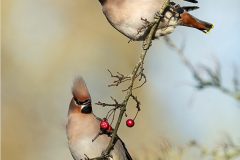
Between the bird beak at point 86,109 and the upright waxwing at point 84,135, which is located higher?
the bird beak at point 86,109

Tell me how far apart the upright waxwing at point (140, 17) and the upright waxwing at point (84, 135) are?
443 mm

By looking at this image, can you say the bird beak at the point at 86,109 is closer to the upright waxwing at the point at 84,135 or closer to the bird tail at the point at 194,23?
the upright waxwing at the point at 84,135

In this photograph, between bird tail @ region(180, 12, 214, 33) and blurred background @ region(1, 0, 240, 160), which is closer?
bird tail @ region(180, 12, 214, 33)

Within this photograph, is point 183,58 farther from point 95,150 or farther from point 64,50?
point 64,50

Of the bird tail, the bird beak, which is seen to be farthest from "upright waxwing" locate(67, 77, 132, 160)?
the bird tail

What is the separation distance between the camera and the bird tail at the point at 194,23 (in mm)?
4570

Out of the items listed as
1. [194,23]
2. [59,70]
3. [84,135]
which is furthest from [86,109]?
[59,70]

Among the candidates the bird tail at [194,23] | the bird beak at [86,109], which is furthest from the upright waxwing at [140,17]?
the bird beak at [86,109]

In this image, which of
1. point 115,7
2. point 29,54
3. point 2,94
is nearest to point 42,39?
point 29,54

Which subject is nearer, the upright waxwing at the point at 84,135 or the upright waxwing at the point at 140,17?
the upright waxwing at the point at 140,17

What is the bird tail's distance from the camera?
457 centimetres

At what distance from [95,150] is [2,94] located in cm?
670

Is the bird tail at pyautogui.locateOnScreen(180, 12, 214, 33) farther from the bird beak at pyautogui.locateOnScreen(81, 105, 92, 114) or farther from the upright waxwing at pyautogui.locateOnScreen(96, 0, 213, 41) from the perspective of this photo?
the bird beak at pyautogui.locateOnScreen(81, 105, 92, 114)

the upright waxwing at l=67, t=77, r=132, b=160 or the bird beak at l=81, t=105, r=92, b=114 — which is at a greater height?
the bird beak at l=81, t=105, r=92, b=114
